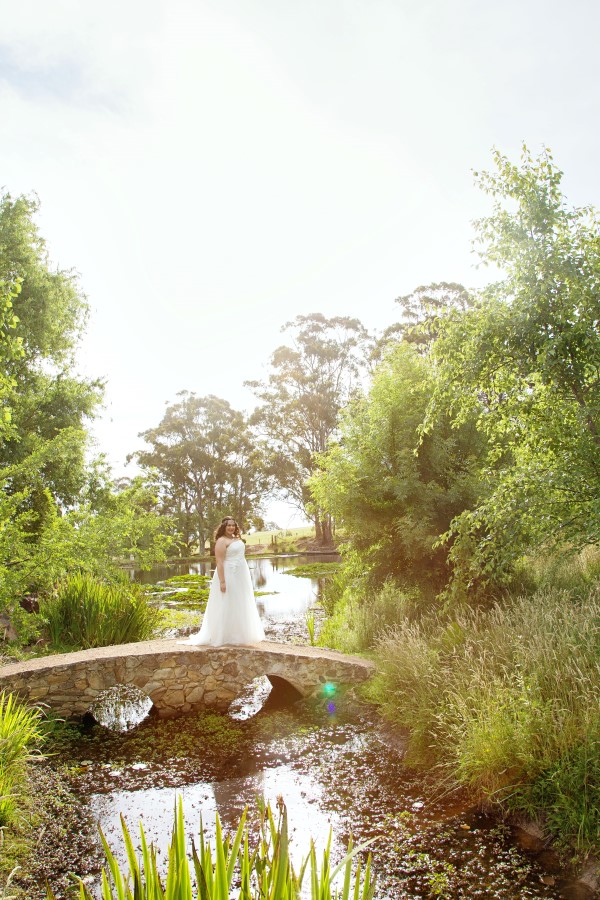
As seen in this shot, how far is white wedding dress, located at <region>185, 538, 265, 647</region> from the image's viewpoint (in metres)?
9.62

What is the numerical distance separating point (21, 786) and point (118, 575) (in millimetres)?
6026

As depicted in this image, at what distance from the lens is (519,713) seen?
5332mm

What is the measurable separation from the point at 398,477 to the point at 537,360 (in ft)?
13.7

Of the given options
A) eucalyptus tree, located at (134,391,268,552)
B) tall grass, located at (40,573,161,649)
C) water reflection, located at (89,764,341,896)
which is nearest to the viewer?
water reflection, located at (89,764,341,896)

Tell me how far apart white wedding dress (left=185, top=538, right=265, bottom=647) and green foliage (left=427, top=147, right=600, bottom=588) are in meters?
4.07

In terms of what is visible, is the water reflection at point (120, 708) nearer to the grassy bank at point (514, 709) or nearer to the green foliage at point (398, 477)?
the grassy bank at point (514, 709)

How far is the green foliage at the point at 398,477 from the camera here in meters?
10.2

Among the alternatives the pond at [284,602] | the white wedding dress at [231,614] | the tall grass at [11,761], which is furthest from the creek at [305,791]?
the pond at [284,602]

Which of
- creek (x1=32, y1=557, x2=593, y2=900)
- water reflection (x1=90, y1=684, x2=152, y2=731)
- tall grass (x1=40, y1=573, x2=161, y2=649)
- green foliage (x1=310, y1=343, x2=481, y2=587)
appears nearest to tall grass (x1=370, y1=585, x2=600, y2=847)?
creek (x1=32, y1=557, x2=593, y2=900)

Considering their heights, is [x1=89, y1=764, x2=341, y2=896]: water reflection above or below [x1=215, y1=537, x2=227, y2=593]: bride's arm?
below

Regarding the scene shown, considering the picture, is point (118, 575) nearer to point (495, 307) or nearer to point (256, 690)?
point (256, 690)

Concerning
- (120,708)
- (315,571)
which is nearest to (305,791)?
(120,708)

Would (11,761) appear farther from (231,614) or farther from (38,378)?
(38,378)

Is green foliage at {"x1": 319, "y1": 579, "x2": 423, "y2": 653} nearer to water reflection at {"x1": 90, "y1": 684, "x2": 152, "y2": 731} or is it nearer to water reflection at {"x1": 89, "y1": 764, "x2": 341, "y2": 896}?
water reflection at {"x1": 90, "y1": 684, "x2": 152, "y2": 731}
